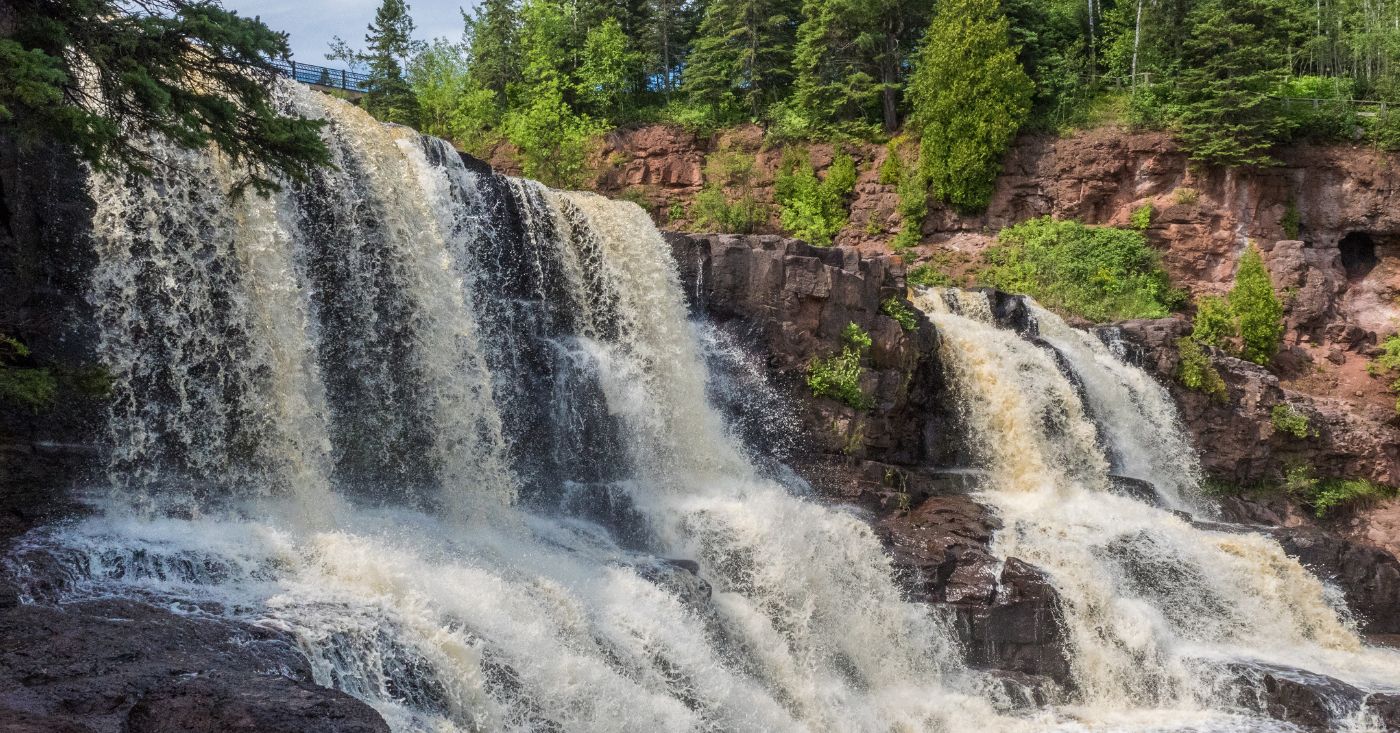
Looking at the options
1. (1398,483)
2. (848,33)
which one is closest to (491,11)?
(848,33)

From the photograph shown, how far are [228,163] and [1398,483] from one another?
77.8ft

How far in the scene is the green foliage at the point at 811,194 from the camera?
29797 mm

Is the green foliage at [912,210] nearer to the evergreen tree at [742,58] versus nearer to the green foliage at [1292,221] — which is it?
the evergreen tree at [742,58]

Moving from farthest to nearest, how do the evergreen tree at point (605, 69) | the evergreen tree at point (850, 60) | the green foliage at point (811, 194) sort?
the evergreen tree at point (605, 69)
the evergreen tree at point (850, 60)
the green foliage at point (811, 194)

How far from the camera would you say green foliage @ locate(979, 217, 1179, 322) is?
2603 centimetres

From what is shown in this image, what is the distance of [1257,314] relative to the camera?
25.0m

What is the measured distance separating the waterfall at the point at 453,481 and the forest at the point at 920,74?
49.1ft

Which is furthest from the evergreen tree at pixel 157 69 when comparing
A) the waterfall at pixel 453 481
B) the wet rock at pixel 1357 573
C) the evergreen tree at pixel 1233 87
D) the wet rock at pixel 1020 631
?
the evergreen tree at pixel 1233 87

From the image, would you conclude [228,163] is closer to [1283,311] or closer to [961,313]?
[961,313]

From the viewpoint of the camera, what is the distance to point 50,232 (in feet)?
36.0

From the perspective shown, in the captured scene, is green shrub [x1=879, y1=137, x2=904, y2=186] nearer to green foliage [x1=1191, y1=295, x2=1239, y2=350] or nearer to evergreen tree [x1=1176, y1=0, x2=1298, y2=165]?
evergreen tree [x1=1176, y1=0, x2=1298, y2=165]

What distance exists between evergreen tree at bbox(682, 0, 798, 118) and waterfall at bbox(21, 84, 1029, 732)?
1667 cm

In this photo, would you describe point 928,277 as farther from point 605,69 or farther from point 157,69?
point 157,69

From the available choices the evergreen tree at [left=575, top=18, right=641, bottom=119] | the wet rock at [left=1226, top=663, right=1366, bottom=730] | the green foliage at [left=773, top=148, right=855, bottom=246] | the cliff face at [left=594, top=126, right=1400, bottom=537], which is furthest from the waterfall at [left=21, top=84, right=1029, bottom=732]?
the evergreen tree at [left=575, top=18, right=641, bottom=119]
